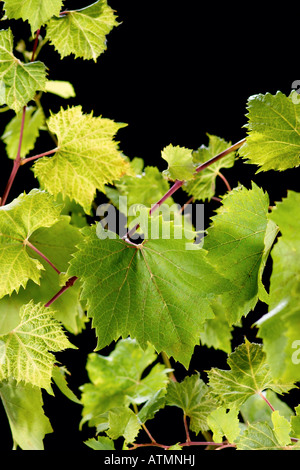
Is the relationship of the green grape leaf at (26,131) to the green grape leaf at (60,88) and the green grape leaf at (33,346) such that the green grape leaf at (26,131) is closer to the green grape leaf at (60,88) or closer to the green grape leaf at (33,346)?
the green grape leaf at (60,88)

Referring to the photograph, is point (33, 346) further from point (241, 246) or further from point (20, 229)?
point (241, 246)

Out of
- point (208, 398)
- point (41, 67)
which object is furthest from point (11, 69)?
point (208, 398)

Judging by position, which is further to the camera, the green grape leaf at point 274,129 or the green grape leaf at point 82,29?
the green grape leaf at point 82,29

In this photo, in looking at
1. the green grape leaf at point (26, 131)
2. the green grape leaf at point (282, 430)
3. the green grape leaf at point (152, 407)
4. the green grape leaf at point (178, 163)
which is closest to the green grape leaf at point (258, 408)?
the green grape leaf at point (152, 407)

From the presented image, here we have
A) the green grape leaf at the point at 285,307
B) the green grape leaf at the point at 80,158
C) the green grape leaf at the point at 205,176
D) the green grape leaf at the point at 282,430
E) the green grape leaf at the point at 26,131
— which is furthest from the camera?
the green grape leaf at the point at 26,131

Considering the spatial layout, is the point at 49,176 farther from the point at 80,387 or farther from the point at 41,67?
the point at 80,387

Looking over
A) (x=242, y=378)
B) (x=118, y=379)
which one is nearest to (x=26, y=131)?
(x=118, y=379)

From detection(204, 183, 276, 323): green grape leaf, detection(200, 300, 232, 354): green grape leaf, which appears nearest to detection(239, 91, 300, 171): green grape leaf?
detection(204, 183, 276, 323): green grape leaf
